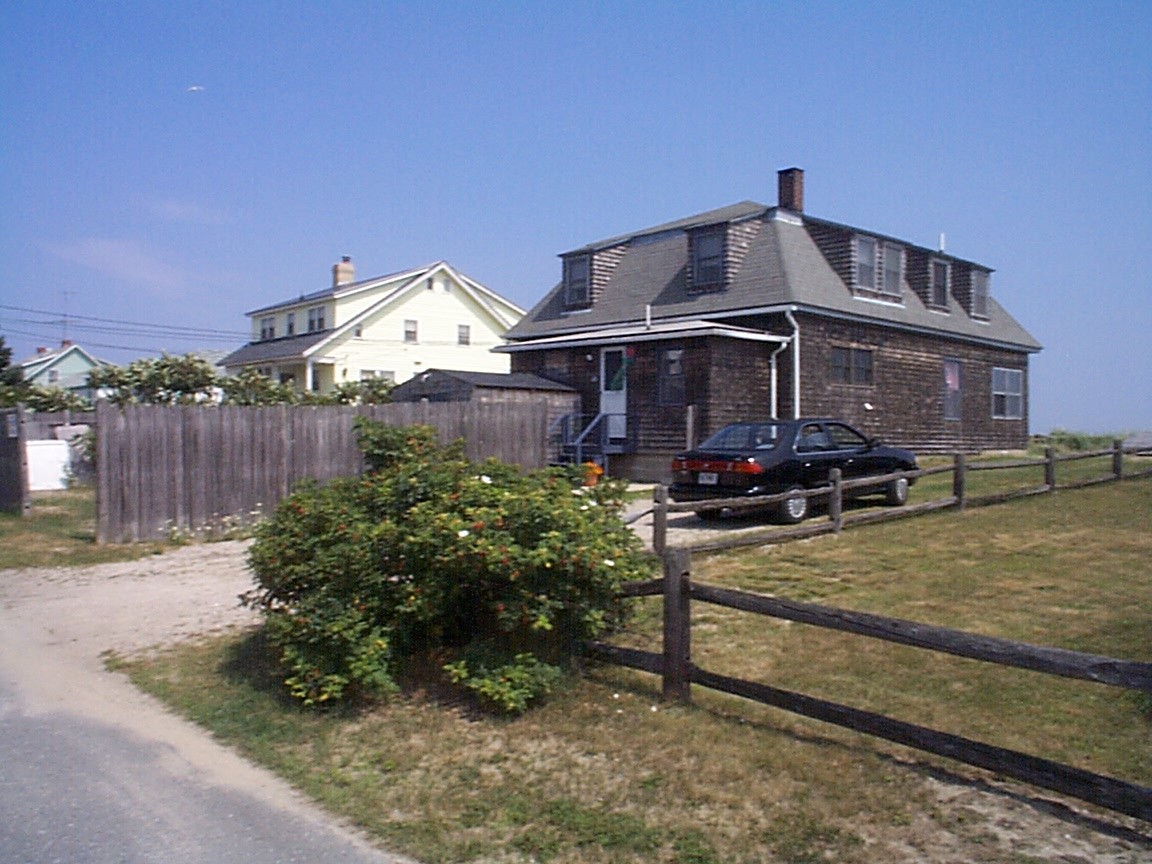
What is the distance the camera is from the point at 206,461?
52.3ft

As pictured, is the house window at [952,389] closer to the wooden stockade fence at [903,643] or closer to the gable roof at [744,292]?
the gable roof at [744,292]

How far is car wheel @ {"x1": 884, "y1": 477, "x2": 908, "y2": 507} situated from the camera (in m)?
15.6

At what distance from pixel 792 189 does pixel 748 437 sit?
48.0 ft

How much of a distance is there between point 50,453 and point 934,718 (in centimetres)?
2263

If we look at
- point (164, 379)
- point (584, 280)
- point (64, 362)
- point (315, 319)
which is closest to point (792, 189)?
point (584, 280)

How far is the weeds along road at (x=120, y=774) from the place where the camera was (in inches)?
198

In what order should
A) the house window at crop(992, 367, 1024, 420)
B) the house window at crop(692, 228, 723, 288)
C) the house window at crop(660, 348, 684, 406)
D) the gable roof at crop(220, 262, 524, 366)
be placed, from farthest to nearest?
the gable roof at crop(220, 262, 524, 366), the house window at crop(992, 367, 1024, 420), the house window at crop(692, 228, 723, 288), the house window at crop(660, 348, 684, 406)

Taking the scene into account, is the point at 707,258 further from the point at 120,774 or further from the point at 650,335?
the point at 120,774

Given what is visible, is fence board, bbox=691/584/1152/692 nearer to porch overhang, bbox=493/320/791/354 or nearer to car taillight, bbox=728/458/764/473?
car taillight, bbox=728/458/764/473

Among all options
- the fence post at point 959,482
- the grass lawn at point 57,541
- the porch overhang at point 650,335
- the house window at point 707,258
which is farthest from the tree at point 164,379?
the fence post at point 959,482

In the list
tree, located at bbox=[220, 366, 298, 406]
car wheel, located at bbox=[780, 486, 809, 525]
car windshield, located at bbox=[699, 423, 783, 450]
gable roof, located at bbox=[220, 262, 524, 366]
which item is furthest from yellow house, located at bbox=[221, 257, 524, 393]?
car wheel, located at bbox=[780, 486, 809, 525]

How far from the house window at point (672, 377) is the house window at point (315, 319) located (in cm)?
2229

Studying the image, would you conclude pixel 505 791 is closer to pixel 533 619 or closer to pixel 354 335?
pixel 533 619

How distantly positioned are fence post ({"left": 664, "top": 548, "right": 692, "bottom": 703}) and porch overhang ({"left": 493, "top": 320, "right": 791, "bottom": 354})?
15762mm
